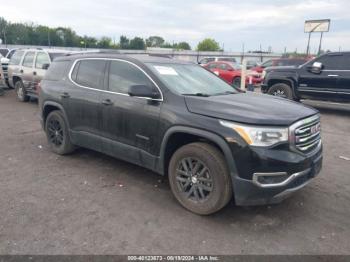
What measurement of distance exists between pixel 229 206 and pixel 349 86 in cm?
774

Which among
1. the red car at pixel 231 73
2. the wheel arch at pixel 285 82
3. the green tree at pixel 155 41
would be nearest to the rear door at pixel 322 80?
the wheel arch at pixel 285 82

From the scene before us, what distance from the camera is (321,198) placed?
13.9ft

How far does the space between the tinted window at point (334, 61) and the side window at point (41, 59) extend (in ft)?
28.6

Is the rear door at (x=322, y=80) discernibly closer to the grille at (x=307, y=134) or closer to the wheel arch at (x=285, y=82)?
the wheel arch at (x=285, y=82)

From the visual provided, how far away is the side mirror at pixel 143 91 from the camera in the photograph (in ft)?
12.7

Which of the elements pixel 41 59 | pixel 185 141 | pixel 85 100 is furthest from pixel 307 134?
pixel 41 59

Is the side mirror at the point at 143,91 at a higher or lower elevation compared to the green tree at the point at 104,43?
lower

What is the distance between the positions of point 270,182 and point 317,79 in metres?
8.20

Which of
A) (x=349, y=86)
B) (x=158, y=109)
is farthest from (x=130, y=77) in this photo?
(x=349, y=86)

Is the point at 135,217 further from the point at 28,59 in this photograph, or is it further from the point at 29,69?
the point at 28,59

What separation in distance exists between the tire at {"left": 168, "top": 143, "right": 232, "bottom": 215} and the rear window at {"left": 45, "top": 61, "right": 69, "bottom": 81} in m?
2.82

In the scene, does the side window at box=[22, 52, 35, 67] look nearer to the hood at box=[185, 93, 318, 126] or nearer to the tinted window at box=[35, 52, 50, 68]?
the tinted window at box=[35, 52, 50, 68]

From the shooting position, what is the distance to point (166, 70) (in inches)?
172

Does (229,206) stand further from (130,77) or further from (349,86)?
(349,86)
